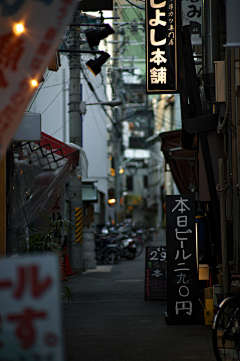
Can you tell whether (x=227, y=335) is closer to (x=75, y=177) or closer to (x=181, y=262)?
(x=181, y=262)

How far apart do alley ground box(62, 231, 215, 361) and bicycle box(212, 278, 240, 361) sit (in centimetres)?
88

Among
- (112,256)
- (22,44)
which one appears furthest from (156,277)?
(22,44)

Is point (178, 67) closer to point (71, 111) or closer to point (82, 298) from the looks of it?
point (82, 298)

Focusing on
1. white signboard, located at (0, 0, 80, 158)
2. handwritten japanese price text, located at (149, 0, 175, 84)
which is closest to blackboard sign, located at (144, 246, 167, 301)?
handwritten japanese price text, located at (149, 0, 175, 84)

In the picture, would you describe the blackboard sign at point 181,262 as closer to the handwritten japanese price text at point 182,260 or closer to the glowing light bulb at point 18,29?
the handwritten japanese price text at point 182,260

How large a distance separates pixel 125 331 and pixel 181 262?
160cm

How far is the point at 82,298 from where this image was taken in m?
11.2

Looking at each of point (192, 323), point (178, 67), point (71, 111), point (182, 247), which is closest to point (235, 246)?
point (182, 247)

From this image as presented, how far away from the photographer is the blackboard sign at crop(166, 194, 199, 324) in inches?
315

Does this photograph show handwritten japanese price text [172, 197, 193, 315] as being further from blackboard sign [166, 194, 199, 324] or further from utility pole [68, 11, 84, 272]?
utility pole [68, 11, 84, 272]

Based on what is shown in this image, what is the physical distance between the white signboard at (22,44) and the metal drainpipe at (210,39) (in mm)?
6667

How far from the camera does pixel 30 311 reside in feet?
8.11

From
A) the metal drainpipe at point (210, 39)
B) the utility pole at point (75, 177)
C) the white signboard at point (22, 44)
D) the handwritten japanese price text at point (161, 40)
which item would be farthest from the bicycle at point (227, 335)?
the utility pole at point (75, 177)

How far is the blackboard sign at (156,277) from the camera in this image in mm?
10742
